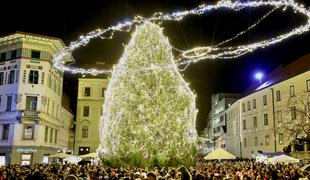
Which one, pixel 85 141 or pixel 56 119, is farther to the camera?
pixel 85 141

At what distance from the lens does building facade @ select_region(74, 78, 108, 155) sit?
60.1 metres

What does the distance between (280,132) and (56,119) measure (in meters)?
29.5

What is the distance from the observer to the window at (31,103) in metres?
42.3

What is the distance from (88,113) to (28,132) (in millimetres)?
19078

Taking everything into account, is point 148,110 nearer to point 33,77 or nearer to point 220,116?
point 33,77

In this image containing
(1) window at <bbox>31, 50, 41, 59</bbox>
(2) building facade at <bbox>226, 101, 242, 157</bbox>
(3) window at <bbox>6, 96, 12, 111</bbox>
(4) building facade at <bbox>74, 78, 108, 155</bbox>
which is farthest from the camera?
(2) building facade at <bbox>226, 101, 242, 157</bbox>

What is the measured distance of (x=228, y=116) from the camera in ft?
249

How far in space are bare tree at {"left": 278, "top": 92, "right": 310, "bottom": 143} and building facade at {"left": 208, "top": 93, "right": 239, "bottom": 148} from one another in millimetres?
38559

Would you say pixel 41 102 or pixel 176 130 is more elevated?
pixel 41 102

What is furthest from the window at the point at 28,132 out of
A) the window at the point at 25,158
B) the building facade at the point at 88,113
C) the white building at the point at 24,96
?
the building facade at the point at 88,113

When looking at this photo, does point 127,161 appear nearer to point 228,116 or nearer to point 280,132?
point 280,132

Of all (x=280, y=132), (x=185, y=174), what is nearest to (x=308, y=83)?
(x=280, y=132)

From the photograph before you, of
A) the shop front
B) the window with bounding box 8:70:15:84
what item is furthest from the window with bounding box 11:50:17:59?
the shop front

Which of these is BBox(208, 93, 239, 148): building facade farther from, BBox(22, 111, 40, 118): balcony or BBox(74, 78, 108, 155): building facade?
BBox(22, 111, 40, 118): balcony
